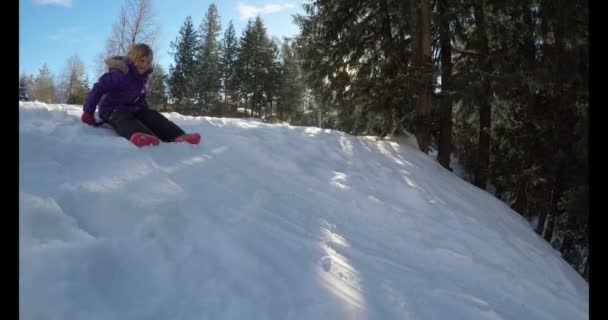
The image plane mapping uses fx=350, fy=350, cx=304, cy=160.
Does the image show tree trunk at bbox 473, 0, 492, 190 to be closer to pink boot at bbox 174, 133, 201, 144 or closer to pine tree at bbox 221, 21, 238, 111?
pink boot at bbox 174, 133, 201, 144

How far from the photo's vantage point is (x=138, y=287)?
1.66m

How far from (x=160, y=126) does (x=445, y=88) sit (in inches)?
238

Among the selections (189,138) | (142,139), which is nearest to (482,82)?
(189,138)

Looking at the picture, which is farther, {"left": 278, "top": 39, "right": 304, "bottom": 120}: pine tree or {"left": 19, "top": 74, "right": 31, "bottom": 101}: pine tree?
{"left": 278, "top": 39, "right": 304, "bottom": 120}: pine tree

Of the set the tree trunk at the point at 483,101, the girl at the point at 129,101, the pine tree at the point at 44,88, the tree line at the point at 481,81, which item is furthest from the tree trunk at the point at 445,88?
the pine tree at the point at 44,88

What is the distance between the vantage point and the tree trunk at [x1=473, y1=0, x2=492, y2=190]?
6910 mm

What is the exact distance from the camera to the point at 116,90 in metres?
3.92

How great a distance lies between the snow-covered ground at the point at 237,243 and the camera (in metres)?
1.64

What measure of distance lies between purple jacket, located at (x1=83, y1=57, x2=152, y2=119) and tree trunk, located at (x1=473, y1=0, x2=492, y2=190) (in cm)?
609

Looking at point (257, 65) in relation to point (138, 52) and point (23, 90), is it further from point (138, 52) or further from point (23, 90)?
point (138, 52)

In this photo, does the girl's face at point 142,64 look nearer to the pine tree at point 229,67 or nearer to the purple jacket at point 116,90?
the purple jacket at point 116,90

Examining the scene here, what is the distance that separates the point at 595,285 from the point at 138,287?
246 cm

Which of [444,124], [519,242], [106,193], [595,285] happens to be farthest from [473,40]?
[106,193]

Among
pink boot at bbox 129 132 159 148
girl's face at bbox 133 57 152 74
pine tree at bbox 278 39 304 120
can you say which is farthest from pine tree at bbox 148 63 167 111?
pink boot at bbox 129 132 159 148
